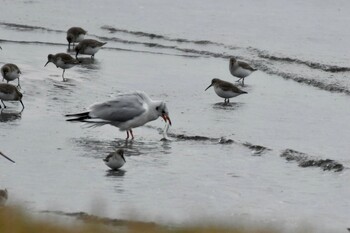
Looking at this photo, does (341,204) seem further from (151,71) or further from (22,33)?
(22,33)

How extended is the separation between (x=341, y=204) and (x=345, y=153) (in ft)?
9.92

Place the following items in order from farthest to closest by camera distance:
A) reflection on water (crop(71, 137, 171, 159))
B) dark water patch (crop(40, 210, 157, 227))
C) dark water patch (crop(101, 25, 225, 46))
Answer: dark water patch (crop(101, 25, 225, 46)) < reflection on water (crop(71, 137, 171, 159)) < dark water patch (crop(40, 210, 157, 227))

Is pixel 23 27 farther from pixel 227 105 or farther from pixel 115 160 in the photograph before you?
pixel 115 160

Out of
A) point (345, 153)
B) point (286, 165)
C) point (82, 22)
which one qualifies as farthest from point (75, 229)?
point (82, 22)

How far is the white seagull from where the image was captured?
56.3 feet

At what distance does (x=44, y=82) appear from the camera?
21.7 metres

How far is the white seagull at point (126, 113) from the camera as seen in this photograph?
56.3ft

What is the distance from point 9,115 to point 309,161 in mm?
5659

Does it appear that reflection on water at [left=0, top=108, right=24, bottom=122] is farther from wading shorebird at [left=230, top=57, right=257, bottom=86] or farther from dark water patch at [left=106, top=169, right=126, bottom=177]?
wading shorebird at [left=230, top=57, right=257, bottom=86]

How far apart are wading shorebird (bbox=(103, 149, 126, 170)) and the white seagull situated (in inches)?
108

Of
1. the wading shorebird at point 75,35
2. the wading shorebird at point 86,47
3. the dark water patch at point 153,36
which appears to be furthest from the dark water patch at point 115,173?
the dark water patch at point 153,36

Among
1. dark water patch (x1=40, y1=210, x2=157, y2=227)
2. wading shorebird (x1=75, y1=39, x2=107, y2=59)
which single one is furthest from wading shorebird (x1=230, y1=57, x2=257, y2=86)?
dark water patch (x1=40, y1=210, x2=157, y2=227)

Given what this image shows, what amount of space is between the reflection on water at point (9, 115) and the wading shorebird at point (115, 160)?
3.96 m

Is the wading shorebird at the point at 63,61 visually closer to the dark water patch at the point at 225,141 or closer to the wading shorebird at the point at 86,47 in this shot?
the wading shorebird at the point at 86,47
